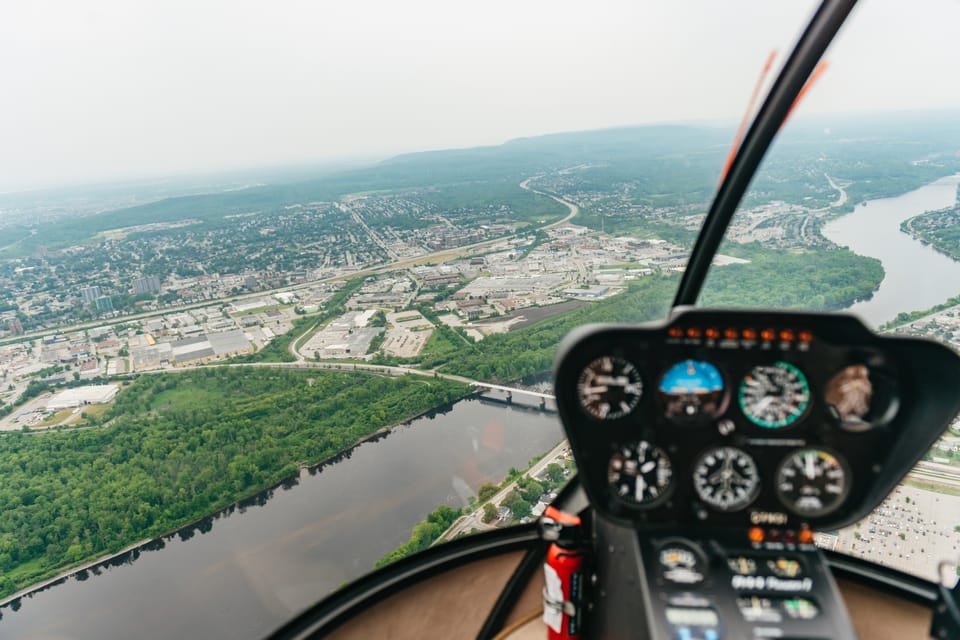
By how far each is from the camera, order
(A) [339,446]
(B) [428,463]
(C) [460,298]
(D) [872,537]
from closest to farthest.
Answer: (D) [872,537] < (B) [428,463] < (A) [339,446] < (C) [460,298]

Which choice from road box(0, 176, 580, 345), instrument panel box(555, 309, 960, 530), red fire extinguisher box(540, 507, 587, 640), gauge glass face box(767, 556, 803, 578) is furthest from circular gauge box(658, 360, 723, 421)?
road box(0, 176, 580, 345)

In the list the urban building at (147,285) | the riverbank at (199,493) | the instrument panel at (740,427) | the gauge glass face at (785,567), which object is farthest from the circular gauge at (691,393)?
the urban building at (147,285)

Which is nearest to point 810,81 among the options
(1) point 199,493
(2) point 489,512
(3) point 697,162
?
(3) point 697,162

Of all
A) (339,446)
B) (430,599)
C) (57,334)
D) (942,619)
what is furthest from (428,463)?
(57,334)

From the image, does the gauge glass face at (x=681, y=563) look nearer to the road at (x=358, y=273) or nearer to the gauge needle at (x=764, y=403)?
the gauge needle at (x=764, y=403)

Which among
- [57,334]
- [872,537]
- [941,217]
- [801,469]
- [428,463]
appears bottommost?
[428,463]

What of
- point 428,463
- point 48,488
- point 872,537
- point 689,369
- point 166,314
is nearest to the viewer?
point 689,369

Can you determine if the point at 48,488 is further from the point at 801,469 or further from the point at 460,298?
the point at 801,469
